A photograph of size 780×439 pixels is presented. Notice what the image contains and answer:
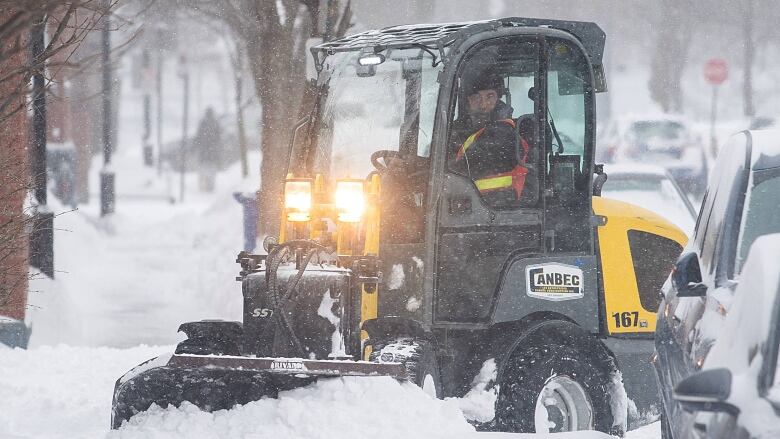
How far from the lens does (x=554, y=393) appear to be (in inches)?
300

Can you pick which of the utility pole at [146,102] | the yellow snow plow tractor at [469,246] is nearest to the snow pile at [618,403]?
the yellow snow plow tractor at [469,246]

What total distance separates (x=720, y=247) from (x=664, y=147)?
22864 millimetres

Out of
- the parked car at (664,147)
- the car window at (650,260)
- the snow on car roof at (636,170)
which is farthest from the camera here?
the parked car at (664,147)

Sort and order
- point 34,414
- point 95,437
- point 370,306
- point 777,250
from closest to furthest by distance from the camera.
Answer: point 777,250 < point 370,306 < point 95,437 < point 34,414

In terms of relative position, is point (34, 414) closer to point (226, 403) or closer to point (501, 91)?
point (226, 403)

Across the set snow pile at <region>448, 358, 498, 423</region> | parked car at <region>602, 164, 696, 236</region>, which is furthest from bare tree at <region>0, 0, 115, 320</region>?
parked car at <region>602, 164, 696, 236</region>

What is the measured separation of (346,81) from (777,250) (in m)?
4.16

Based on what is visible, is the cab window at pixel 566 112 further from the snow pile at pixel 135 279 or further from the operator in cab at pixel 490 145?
the snow pile at pixel 135 279

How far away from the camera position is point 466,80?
7.39 metres

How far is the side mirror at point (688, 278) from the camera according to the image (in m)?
5.17

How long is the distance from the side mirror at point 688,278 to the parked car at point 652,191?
9493mm

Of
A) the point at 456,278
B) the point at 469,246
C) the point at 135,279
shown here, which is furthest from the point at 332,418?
the point at 135,279

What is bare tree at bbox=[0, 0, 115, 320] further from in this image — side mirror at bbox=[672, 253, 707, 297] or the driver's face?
side mirror at bbox=[672, 253, 707, 297]

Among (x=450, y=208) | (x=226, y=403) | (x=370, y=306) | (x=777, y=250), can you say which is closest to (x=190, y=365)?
(x=226, y=403)
